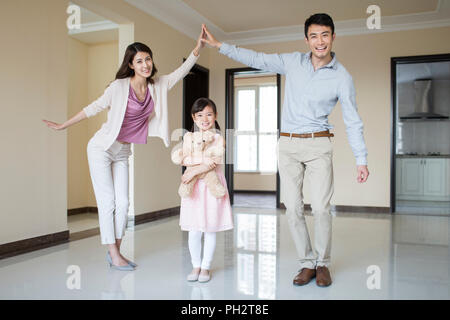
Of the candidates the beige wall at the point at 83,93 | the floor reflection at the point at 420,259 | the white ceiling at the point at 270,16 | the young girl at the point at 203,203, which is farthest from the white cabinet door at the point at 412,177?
the young girl at the point at 203,203

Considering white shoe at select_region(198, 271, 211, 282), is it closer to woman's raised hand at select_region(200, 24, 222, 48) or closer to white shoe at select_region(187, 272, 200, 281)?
white shoe at select_region(187, 272, 200, 281)

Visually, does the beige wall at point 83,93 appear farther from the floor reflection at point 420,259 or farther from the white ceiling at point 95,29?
the floor reflection at point 420,259

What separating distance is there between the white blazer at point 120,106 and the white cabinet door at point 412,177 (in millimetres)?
5916

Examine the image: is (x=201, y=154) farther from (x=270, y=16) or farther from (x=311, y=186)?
(x=270, y=16)

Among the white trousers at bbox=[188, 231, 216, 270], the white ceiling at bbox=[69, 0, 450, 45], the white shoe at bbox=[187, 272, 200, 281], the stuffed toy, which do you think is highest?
the white ceiling at bbox=[69, 0, 450, 45]

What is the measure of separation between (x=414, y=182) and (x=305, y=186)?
2.60 meters

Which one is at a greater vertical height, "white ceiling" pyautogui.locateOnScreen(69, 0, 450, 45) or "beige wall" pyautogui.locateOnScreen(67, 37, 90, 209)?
"white ceiling" pyautogui.locateOnScreen(69, 0, 450, 45)

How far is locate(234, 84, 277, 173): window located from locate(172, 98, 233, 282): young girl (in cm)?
659

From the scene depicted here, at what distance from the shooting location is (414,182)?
719cm

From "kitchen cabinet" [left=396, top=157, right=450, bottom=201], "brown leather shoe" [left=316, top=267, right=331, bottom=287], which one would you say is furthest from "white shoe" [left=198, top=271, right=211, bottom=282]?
"kitchen cabinet" [left=396, top=157, right=450, bottom=201]

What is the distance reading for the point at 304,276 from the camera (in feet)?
7.48

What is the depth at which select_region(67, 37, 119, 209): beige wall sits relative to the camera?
5.46m

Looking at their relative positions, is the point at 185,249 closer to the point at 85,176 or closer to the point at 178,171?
the point at 178,171

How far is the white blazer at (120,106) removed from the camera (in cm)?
240
